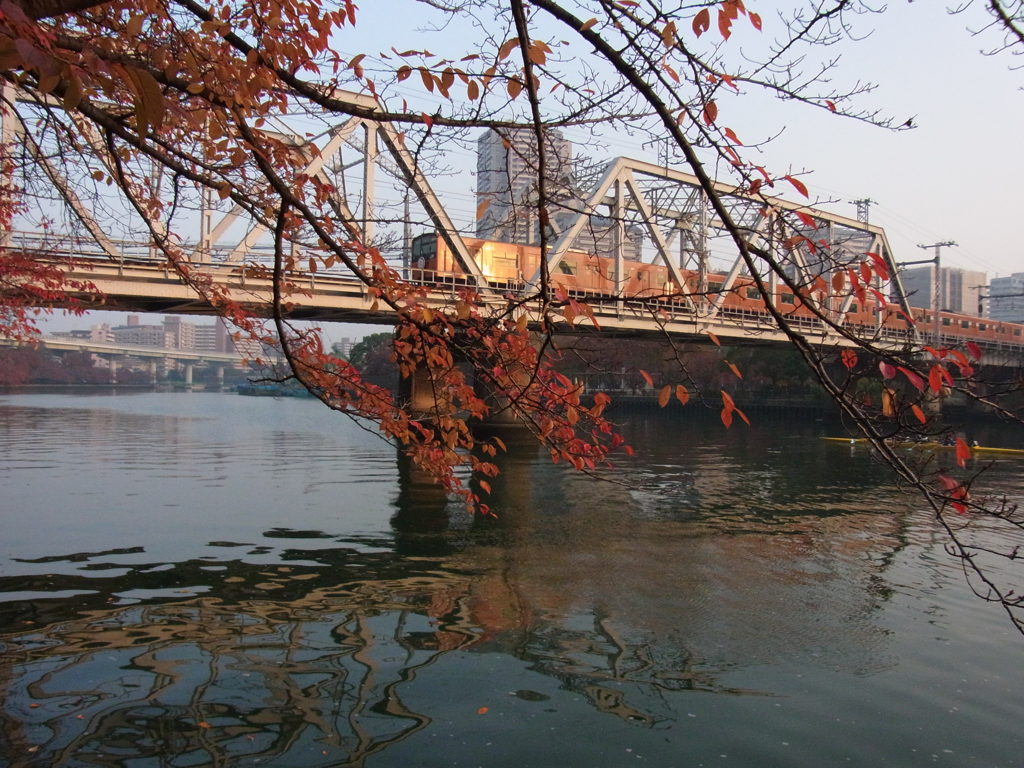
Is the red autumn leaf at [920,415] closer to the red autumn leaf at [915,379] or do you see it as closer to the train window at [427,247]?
the red autumn leaf at [915,379]

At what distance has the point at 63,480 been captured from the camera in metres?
18.7

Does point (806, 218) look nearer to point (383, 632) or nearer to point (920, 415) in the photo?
point (920, 415)

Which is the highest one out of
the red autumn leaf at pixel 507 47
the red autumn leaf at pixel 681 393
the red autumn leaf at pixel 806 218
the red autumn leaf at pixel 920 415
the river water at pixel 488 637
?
the red autumn leaf at pixel 507 47

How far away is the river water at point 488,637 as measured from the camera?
552cm

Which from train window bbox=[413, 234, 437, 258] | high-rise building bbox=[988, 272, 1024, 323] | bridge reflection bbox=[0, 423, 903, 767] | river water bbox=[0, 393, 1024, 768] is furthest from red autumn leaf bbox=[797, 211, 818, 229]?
high-rise building bbox=[988, 272, 1024, 323]

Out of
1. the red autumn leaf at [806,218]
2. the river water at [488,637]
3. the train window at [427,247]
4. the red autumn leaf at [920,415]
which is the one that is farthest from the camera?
the train window at [427,247]

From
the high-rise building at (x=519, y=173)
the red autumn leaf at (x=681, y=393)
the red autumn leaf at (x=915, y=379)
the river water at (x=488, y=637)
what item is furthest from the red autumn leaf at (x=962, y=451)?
the river water at (x=488, y=637)

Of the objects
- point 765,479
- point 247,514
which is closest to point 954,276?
point 765,479

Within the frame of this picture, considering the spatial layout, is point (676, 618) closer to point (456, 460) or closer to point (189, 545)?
point (456, 460)

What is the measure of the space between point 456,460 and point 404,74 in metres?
2.87

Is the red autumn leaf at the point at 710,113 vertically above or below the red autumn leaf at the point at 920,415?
above

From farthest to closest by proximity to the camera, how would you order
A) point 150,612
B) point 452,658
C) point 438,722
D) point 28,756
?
point 150,612 < point 452,658 < point 438,722 < point 28,756

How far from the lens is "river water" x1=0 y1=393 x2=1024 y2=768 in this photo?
5.52m

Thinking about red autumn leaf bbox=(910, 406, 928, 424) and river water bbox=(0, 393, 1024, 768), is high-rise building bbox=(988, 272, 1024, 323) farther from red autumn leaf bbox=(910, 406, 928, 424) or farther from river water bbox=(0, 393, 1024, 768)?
red autumn leaf bbox=(910, 406, 928, 424)
